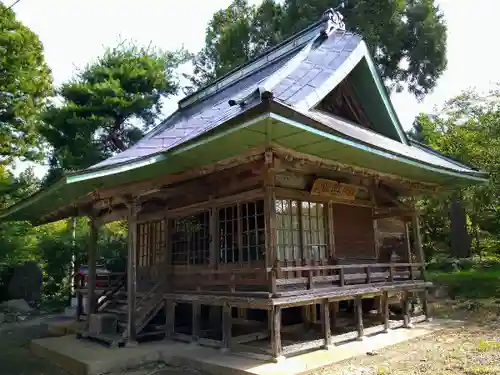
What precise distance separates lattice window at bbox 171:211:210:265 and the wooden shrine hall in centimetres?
4

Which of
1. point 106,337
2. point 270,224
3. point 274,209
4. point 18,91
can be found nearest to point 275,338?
Result: point 270,224

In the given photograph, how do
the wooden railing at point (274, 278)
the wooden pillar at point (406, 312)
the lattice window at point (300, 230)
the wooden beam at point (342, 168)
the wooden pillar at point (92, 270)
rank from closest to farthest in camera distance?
the wooden beam at point (342, 168) → the wooden railing at point (274, 278) → the lattice window at point (300, 230) → the wooden pillar at point (406, 312) → the wooden pillar at point (92, 270)

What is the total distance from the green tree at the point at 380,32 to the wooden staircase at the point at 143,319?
700 inches

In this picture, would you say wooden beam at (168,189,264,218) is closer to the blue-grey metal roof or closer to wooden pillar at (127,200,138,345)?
wooden pillar at (127,200,138,345)

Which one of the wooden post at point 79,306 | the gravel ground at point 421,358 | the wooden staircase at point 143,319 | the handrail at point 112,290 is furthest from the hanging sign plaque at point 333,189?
the wooden post at point 79,306

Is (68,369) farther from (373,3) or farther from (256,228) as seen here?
(373,3)

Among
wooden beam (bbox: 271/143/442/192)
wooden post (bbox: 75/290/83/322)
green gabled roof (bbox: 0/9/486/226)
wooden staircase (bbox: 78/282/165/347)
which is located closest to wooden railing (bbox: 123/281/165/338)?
wooden staircase (bbox: 78/282/165/347)

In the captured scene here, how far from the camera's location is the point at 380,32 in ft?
75.9

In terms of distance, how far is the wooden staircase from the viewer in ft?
29.4

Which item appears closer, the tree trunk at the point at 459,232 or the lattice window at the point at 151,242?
the lattice window at the point at 151,242

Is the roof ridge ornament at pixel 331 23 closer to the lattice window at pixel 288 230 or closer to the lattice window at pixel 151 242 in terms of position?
the lattice window at pixel 288 230

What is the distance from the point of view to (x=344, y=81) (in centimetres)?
1012

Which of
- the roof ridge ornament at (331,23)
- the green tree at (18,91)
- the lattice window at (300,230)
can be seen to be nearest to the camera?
the lattice window at (300,230)

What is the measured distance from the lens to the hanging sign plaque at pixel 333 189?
363 inches
